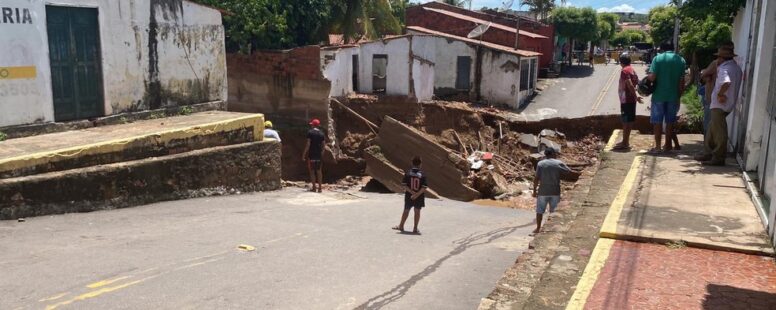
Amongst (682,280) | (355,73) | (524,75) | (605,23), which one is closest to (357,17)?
(355,73)

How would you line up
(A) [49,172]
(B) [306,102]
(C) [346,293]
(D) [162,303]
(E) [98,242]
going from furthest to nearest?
1. (B) [306,102]
2. (A) [49,172]
3. (E) [98,242]
4. (C) [346,293]
5. (D) [162,303]

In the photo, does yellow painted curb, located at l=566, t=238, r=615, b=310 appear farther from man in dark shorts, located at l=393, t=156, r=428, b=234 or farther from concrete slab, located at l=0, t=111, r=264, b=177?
concrete slab, located at l=0, t=111, r=264, b=177

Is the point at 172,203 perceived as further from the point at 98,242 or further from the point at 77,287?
the point at 77,287

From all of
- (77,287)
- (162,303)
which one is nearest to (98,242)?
(77,287)

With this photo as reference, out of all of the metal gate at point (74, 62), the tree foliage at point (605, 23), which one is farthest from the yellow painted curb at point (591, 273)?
the tree foliage at point (605, 23)

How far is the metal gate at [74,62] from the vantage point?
36.3 feet

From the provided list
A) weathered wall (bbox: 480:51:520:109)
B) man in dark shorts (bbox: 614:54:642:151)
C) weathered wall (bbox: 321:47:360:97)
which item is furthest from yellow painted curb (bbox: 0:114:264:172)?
weathered wall (bbox: 480:51:520:109)

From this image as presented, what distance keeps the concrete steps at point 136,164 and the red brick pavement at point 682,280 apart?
23.8ft

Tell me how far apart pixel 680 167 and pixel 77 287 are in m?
7.65

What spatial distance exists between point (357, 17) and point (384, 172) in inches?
402

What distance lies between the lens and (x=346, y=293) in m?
6.23

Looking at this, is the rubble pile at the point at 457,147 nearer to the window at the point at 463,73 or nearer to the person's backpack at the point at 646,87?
the window at the point at 463,73

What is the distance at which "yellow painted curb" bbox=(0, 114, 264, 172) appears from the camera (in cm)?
839

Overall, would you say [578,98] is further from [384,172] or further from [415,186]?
[415,186]
